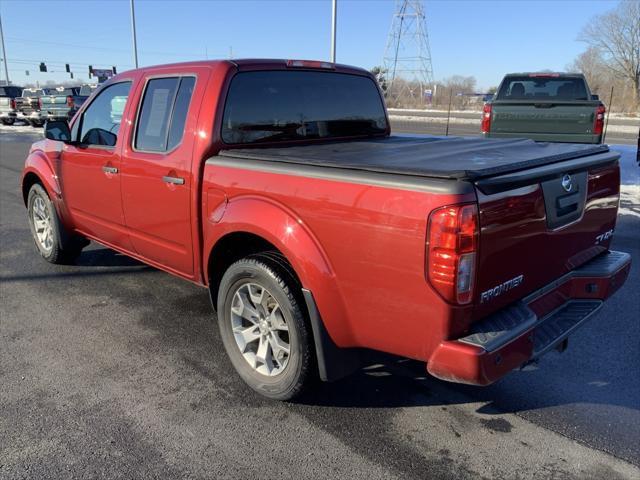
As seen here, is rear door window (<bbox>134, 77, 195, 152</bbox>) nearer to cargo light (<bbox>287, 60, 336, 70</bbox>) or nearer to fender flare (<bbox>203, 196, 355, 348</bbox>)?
cargo light (<bbox>287, 60, 336, 70</bbox>)

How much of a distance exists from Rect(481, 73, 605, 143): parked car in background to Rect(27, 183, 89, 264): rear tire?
773 centimetres

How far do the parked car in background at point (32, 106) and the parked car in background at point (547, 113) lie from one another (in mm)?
23008

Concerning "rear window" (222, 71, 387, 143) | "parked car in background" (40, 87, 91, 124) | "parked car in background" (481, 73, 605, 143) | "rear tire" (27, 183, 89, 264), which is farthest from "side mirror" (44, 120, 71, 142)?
"parked car in background" (40, 87, 91, 124)

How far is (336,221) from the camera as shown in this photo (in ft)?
8.57

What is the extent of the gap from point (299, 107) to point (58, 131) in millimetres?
2396

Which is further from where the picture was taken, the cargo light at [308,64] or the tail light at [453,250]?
the cargo light at [308,64]

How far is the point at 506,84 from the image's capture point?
1139 cm

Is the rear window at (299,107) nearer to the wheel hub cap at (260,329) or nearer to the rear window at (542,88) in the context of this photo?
the wheel hub cap at (260,329)

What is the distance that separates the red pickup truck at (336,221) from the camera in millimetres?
2367

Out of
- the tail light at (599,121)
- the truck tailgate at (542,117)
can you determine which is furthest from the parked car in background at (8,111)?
Answer: the tail light at (599,121)

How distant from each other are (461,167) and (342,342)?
41.7 inches

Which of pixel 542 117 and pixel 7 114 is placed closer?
pixel 542 117

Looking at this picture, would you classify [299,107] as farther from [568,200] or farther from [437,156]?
[568,200]

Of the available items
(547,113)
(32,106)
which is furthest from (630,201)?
(32,106)
